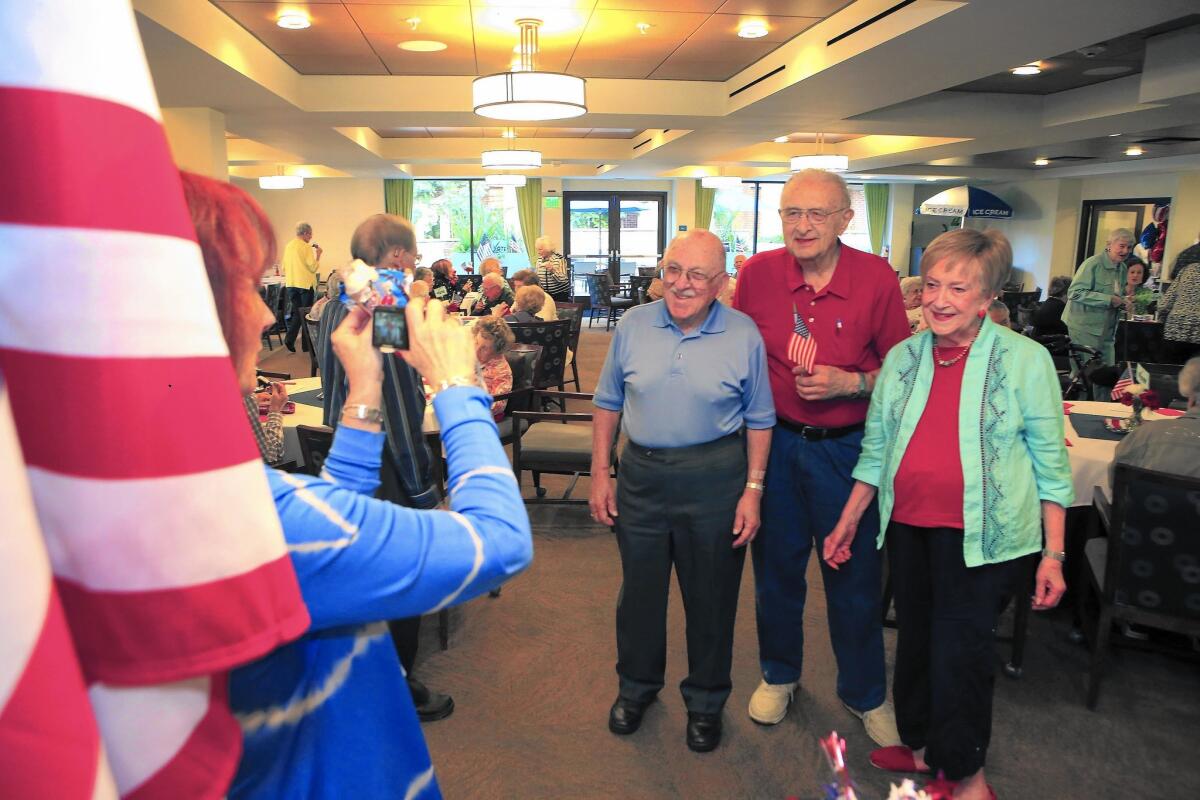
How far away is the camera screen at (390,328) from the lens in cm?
97

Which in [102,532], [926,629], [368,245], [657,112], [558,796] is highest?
[657,112]

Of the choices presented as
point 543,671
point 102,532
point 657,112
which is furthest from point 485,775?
point 657,112

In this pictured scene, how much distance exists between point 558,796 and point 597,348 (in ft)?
31.5

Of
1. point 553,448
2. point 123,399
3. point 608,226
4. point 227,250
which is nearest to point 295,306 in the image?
→ point 608,226

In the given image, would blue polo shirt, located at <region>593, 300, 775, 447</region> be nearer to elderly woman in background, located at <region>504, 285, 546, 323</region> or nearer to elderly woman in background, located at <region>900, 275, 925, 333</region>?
elderly woman in background, located at <region>900, 275, 925, 333</region>

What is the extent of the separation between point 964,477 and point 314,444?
2122 millimetres

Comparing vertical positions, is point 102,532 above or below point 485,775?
above

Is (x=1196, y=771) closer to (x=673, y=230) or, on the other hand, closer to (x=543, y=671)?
(x=543, y=671)

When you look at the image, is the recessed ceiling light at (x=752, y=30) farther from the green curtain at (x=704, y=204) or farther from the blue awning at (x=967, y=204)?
the green curtain at (x=704, y=204)

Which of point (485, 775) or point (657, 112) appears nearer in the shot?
point (485, 775)

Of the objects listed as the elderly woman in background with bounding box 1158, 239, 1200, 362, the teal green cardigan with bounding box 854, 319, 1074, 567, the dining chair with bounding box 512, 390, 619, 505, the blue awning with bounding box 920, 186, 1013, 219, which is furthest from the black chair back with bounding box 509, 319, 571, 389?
the blue awning with bounding box 920, 186, 1013, 219

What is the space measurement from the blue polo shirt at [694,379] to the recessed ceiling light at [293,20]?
4021mm

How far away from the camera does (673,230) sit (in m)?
17.8

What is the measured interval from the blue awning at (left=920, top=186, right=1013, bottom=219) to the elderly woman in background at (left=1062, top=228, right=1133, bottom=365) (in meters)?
8.23
